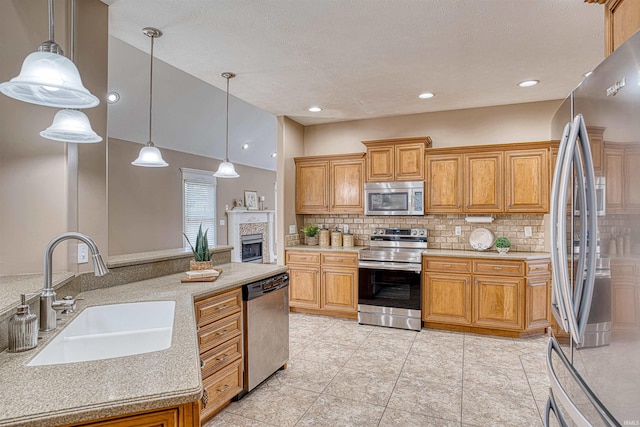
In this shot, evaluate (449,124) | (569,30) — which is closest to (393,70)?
(569,30)

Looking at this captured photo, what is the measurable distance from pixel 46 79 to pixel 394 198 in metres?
3.83

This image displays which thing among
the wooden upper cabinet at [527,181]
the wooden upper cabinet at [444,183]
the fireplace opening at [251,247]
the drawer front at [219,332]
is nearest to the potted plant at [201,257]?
the drawer front at [219,332]

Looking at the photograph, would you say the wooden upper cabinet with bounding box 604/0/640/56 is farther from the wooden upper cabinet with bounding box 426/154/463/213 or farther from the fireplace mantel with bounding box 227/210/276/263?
the fireplace mantel with bounding box 227/210/276/263

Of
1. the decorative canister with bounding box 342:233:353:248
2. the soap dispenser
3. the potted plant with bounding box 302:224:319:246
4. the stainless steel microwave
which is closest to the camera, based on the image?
the soap dispenser

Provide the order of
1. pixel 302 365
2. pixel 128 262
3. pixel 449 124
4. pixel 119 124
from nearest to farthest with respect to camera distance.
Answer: pixel 128 262
pixel 302 365
pixel 449 124
pixel 119 124

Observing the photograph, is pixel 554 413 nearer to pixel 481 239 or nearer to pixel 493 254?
pixel 493 254

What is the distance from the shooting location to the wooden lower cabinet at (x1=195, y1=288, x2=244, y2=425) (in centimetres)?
218

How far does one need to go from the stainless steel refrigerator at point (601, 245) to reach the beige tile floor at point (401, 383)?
1.21 metres

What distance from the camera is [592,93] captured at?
118 centimetres

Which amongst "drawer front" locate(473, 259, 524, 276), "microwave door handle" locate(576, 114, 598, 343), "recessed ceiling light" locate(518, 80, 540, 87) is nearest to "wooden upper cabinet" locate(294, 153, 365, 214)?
"drawer front" locate(473, 259, 524, 276)

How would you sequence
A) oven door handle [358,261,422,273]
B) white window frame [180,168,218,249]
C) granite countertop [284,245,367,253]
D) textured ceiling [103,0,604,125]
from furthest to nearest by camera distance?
white window frame [180,168,218,249]
granite countertop [284,245,367,253]
oven door handle [358,261,422,273]
textured ceiling [103,0,604,125]

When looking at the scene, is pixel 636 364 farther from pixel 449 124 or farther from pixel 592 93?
pixel 449 124

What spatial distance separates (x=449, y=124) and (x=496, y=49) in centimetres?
180

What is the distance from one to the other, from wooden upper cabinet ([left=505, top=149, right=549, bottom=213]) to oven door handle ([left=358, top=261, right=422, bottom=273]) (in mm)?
1278
